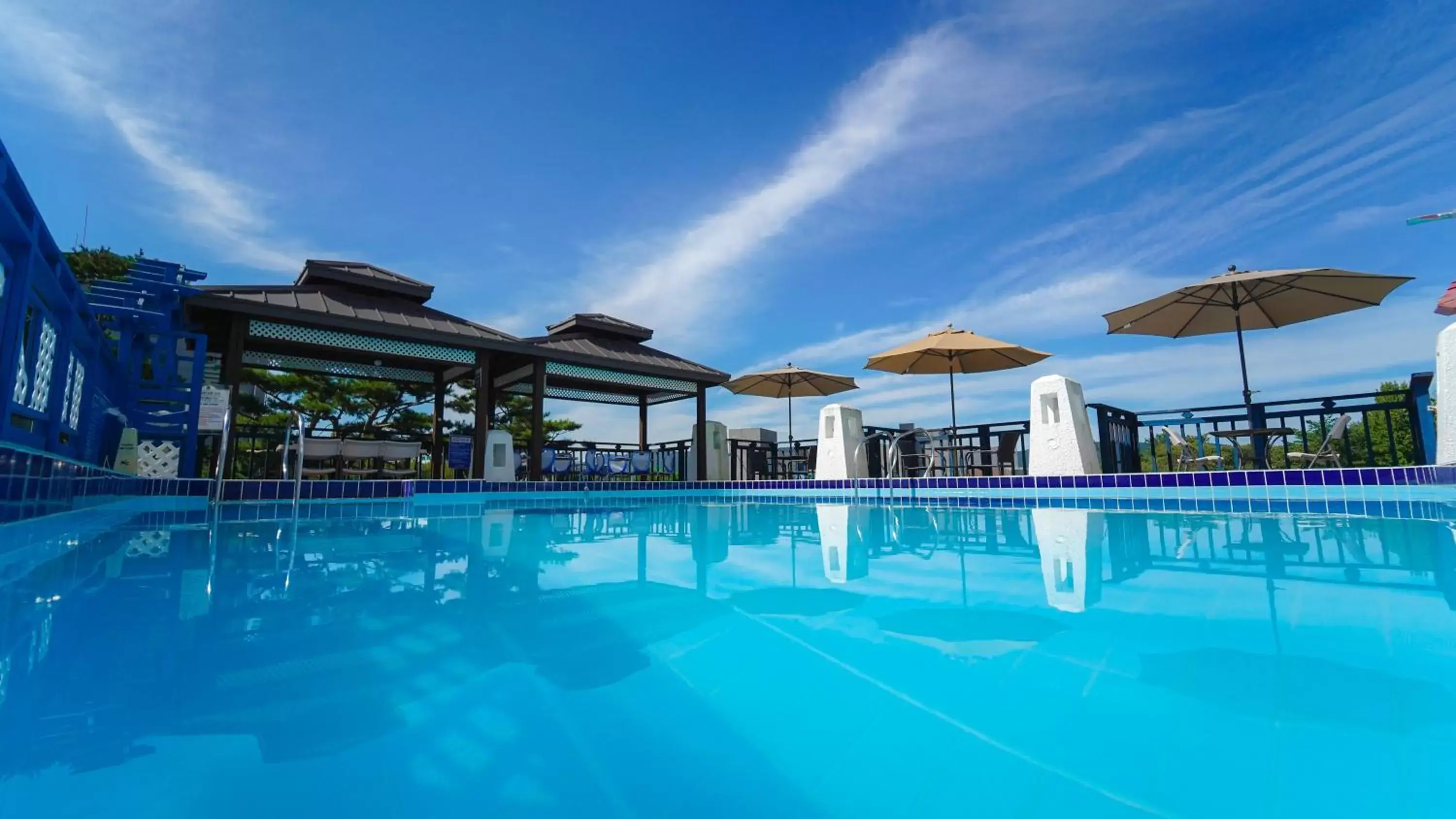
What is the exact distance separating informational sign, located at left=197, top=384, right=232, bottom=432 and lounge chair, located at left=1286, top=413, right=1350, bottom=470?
12377 millimetres

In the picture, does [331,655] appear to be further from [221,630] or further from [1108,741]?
[1108,741]

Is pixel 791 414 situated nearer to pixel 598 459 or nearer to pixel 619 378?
pixel 619 378

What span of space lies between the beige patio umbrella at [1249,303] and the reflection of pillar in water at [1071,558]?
3.87 m

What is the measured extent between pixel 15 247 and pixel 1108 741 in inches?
240

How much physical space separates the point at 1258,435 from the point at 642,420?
11.5m

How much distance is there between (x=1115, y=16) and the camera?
7.60 m

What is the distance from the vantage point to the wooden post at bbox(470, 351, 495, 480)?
33.4 feet

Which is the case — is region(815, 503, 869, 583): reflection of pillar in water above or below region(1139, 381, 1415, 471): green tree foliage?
below

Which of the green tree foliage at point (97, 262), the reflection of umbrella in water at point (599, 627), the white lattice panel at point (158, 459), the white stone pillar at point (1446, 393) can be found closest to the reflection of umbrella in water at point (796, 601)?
the reflection of umbrella in water at point (599, 627)

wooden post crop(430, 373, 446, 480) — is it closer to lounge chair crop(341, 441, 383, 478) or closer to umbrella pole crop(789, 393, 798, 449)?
lounge chair crop(341, 441, 383, 478)

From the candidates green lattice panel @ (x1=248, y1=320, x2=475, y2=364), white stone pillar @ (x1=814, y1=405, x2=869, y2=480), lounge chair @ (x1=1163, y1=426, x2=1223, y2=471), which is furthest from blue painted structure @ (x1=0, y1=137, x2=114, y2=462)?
lounge chair @ (x1=1163, y1=426, x2=1223, y2=471)

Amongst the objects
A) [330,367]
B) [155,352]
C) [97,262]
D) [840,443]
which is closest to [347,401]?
[330,367]

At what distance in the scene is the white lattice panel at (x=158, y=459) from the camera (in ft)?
25.2

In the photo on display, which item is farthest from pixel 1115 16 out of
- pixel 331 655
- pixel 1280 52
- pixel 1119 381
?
pixel 331 655
